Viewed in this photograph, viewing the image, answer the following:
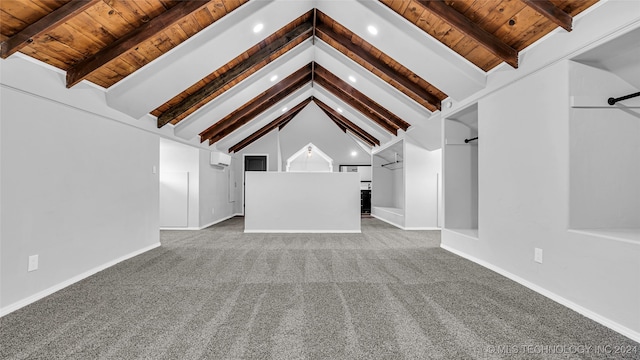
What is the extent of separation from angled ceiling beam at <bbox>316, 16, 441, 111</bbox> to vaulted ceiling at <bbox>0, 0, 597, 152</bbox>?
0.02 meters

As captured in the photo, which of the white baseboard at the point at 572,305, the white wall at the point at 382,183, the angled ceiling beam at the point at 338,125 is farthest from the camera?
the angled ceiling beam at the point at 338,125

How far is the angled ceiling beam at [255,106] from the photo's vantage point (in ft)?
20.5

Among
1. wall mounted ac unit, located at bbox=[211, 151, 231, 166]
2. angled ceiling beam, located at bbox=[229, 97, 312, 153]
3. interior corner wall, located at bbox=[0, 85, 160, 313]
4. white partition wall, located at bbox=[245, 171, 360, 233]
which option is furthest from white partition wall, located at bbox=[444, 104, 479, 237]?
angled ceiling beam, located at bbox=[229, 97, 312, 153]

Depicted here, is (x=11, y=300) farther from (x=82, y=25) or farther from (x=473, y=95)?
(x=473, y=95)

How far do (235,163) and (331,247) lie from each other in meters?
6.12

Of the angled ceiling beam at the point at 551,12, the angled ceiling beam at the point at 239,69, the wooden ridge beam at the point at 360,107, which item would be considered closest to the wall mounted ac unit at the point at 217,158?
the angled ceiling beam at the point at 239,69

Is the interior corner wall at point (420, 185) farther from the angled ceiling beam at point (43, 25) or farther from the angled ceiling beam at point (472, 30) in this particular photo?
the angled ceiling beam at point (43, 25)

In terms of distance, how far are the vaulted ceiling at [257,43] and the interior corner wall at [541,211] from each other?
1.49 ft

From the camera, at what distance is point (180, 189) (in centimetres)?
661

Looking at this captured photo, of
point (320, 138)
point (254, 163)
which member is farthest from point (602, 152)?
point (254, 163)

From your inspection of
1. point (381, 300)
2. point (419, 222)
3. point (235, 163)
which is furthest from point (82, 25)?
point (235, 163)

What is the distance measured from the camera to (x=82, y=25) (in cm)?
244

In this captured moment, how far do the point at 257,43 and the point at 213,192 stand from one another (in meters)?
4.69

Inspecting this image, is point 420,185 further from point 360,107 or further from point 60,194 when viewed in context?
point 60,194
